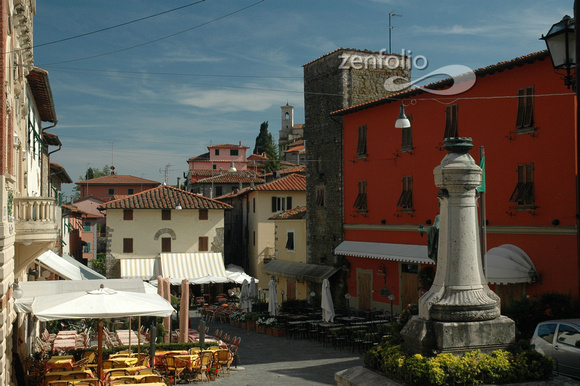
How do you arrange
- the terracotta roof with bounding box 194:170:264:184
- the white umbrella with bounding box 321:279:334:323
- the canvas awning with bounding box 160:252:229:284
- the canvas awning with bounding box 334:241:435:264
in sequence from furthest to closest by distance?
1. the terracotta roof with bounding box 194:170:264:184
2. the canvas awning with bounding box 160:252:229:284
3. the canvas awning with bounding box 334:241:435:264
4. the white umbrella with bounding box 321:279:334:323

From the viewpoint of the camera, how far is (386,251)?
27.2 metres

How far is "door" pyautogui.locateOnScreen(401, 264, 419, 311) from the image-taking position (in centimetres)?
2573

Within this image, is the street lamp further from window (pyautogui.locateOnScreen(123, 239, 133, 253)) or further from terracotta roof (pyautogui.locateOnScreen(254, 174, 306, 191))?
window (pyautogui.locateOnScreen(123, 239, 133, 253))

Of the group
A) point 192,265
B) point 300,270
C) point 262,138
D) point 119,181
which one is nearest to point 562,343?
point 300,270

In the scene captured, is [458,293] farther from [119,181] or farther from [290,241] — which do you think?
[119,181]

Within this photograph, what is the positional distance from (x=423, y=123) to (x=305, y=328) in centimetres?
951

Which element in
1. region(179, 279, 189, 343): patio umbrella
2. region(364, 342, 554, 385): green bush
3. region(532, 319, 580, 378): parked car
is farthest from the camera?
region(179, 279, 189, 343): patio umbrella

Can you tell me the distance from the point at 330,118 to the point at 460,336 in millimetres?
24369

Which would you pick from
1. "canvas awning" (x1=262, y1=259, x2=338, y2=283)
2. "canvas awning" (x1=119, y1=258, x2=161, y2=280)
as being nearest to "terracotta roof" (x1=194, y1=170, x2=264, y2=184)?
"canvas awning" (x1=119, y1=258, x2=161, y2=280)

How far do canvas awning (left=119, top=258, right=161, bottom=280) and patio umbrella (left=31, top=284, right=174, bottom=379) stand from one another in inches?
1091

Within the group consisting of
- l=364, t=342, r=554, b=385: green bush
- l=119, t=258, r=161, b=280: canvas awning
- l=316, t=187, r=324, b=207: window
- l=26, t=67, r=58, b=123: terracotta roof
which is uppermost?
l=26, t=67, r=58, b=123: terracotta roof

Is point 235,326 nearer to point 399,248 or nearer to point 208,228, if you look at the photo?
point 399,248

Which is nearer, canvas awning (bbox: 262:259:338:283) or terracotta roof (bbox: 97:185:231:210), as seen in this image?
canvas awning (bbox: 262:259:338:283)

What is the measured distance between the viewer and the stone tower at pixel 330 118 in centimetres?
3219
